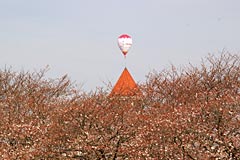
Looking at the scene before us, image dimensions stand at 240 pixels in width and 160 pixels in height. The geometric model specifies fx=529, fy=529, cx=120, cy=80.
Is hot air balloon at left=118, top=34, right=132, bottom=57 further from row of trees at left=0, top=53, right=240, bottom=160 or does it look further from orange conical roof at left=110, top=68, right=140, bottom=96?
row of trees at left=0, top=53, right=240, bottom=160

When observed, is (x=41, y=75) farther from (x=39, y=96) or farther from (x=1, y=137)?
(x=1, y=137)

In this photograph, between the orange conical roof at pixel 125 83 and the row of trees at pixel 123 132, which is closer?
the row of trees at pixel 123 132

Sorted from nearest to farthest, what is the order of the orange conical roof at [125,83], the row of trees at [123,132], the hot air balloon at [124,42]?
the row of trees at [123,132]
the orange conical roof at [125,83]
the hot air balloon at [124,42]

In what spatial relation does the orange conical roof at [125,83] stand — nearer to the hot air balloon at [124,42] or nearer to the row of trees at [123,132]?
the hot air balloon at [124,42]

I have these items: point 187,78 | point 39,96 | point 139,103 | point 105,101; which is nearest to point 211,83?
point 187,78

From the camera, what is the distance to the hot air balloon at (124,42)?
136 ft

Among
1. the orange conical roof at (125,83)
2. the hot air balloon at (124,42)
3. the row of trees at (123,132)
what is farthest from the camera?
the hot air balloon at (124,42)

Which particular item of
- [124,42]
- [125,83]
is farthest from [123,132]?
[124,42]

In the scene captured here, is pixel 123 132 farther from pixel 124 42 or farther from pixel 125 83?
pixel 124 42

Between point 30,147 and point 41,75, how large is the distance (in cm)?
1462

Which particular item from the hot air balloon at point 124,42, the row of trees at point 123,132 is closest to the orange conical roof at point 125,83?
the hot air balloon at point 124,42

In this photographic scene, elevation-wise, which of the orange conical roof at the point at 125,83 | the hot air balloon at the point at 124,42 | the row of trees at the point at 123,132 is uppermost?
the hot air balloon at the point at 124,42

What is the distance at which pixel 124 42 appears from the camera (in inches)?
1639

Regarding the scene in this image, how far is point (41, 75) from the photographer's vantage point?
32.6 metres
